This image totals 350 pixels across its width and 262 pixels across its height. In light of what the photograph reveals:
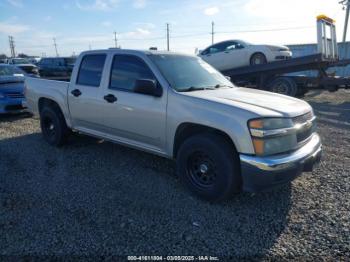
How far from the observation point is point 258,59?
12.2 metres

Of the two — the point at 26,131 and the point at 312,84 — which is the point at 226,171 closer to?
the point at 26,131

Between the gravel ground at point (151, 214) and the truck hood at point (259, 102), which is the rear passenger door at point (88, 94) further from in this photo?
the truck hood at point (259, 102)

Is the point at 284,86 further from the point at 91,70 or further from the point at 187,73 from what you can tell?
the point at 91,70

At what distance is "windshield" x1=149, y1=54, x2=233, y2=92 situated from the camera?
4223 mm

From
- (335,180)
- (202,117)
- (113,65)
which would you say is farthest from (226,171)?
(113,65)

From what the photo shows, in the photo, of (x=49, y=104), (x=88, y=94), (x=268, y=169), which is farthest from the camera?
(x=49, y=104)

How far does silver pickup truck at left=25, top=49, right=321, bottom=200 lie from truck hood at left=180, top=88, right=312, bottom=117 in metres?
0.01

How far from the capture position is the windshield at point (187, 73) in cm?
422

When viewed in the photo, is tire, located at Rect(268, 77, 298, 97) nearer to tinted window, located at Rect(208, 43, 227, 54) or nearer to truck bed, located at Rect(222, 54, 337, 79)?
truck bed, located at Rect(222, 54, 337, 79)

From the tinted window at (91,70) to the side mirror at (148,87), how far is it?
118cm

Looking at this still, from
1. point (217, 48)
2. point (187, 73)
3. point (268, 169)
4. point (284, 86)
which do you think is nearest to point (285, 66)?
point (284, 86)

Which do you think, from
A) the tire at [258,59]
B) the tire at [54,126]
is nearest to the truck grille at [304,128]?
the tire at [54,126]

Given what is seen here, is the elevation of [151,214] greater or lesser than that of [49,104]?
lesser

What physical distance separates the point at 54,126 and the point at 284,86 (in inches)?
350
